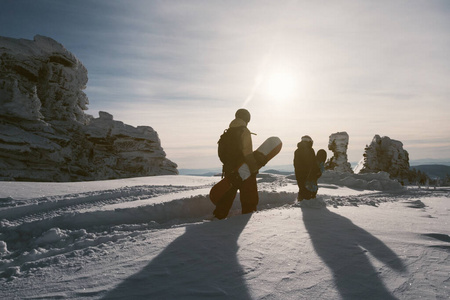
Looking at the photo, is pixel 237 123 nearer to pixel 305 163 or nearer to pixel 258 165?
pixel 258 165

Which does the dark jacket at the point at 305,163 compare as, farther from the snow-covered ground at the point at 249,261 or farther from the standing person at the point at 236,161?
the snow-covered ground at the point at 249,261

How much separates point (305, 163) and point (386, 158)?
104 feet

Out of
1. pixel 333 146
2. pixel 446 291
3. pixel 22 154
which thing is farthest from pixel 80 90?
pixel 333 146

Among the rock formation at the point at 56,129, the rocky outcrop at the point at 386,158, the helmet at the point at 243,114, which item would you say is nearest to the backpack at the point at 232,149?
the helmet at the point at 243,114

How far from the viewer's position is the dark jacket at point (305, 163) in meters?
7.61

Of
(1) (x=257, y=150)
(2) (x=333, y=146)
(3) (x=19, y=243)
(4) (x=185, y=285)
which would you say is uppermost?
(2) (x=333, y=146)

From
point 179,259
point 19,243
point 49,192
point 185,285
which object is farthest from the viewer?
point 49,192

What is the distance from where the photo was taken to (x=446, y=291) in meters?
1.71

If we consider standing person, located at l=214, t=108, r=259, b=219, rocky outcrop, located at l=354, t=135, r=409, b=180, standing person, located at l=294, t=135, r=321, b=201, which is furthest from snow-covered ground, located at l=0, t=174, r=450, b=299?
rocky outcrop, located at l=354, t=135, r=409, b=180

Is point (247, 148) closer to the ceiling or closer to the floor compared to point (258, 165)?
closer to the ceiling

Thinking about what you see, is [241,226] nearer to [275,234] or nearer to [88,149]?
[275,234]

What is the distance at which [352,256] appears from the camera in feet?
7.83

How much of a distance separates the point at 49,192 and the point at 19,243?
4050 millimetres

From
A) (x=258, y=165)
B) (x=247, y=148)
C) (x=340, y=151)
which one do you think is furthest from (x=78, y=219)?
(x=340, y=151)
